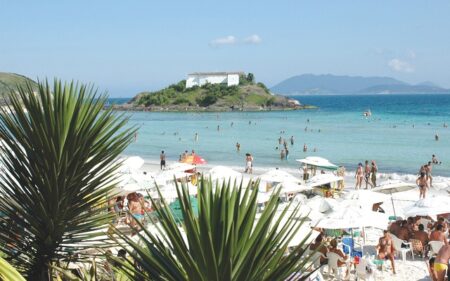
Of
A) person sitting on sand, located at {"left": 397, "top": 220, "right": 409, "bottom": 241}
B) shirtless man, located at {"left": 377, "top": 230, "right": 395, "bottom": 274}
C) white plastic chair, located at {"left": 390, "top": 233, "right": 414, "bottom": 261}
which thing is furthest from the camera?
person sitting on sand, located at {"left": 397, "top": 220, "right": 409, "bottom": 241}

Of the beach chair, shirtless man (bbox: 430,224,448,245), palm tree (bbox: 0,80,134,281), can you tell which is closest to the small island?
the beach chair

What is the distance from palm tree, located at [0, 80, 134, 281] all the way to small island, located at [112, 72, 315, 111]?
111m

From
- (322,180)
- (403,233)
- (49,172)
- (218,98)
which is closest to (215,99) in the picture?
(218,98)

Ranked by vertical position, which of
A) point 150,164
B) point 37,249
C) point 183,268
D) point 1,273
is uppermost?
point 1,273

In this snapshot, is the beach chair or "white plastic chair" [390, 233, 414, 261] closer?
"white plastic chair" [390, 233, 414, 261]

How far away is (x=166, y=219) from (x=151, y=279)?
1.06 feet

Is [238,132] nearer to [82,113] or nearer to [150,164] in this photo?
[150,164]

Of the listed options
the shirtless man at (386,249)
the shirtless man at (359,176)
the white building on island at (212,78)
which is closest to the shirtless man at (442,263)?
the shirtless man at (386,249)

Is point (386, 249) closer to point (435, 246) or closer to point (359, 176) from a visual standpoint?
point (435, 246)

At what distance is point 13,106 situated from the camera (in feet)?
14.5

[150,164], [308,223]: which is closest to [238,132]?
[150,164]

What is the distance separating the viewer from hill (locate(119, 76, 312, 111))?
121m

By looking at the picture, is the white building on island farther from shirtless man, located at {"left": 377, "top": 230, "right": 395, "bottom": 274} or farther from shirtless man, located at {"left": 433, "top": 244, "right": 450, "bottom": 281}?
shirtless man, located at {"left": 433, "top": 244, "right": 450, "bottom": 281}

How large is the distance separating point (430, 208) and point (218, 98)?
367 ft
